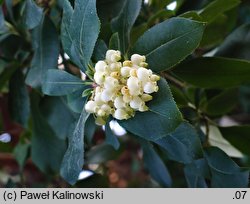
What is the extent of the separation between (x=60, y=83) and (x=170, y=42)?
0.67 feet

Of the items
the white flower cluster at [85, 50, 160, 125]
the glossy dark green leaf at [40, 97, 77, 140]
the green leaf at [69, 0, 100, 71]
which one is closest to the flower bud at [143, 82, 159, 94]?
the white flower cluster at [85, 50, 160, 125]

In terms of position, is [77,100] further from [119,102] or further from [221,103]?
[221,103]

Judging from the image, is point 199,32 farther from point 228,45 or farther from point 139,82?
A: point 228,45

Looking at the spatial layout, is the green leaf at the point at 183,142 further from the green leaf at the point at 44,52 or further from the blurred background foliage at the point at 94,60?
the green leaf at the point at 44,52

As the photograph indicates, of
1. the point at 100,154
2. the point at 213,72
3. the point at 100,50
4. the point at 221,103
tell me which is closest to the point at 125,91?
the point at 100,50

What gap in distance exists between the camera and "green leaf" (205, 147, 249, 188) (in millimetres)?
845

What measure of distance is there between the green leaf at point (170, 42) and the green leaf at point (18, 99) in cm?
41

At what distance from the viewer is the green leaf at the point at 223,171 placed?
84 cm

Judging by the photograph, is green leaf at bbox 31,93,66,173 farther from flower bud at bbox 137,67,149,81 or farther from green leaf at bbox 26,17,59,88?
flower bud at bbox 137,67,149,81

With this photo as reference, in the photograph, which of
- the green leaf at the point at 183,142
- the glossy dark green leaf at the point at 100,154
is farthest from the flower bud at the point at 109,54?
the glossy dark green leaf at the point at 100,154

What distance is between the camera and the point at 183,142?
2.55ft

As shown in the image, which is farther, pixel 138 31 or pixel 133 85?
pixel 138 31

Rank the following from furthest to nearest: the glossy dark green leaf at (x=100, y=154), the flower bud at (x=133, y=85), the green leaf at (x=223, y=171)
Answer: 1. the glossy dark green leaf at (x=100, y=154)
2. the green leaf at (x=223, y=171)
3. the flower bud at (x=133, y=85)

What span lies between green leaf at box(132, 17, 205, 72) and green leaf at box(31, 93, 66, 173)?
49cm
